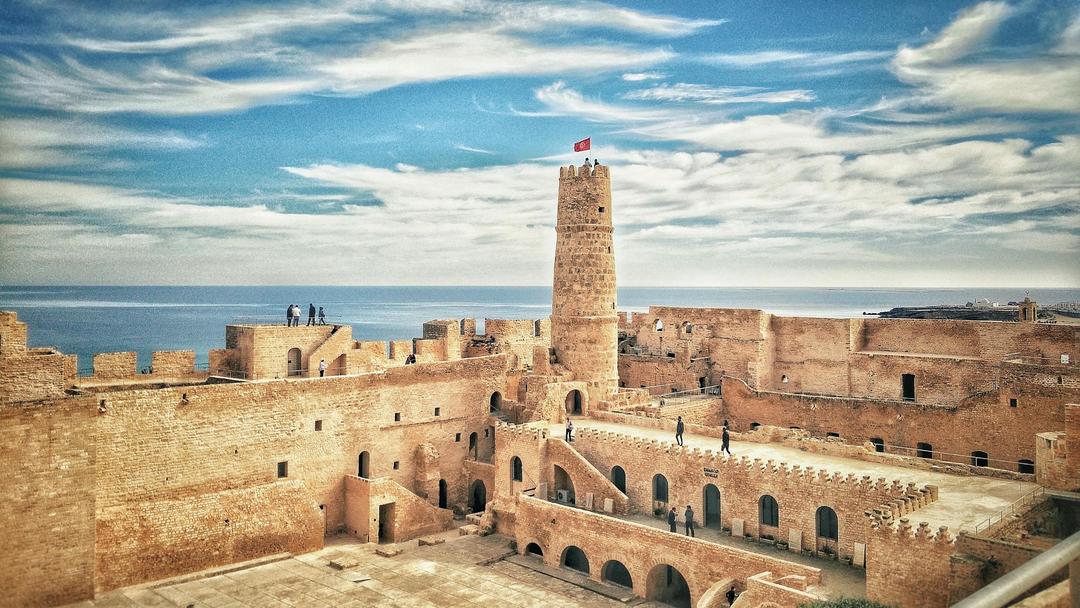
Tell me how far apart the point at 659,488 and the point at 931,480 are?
7854 mm

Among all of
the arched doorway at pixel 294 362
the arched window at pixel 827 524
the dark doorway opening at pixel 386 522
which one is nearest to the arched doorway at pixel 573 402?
the dark doorway opening at pixel 386 522

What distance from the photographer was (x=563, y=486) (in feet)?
93.6

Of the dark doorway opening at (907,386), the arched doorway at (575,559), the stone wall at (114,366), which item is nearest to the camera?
the arched doorway at (575,559)

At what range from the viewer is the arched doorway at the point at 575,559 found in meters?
25.6

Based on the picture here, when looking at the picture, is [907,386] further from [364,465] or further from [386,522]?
[364,465]

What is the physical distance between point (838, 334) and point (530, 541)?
1561 cm

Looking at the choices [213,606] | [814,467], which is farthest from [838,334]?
[213,606]

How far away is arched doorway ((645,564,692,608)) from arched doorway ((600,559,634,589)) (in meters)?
1.28

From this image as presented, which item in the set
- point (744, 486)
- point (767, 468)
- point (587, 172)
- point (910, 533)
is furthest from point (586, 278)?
point (910, 533)

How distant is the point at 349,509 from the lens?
2777 centimetres

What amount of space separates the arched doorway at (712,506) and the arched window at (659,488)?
1537 mm

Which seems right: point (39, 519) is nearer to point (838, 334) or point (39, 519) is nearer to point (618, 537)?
point (618, 537)

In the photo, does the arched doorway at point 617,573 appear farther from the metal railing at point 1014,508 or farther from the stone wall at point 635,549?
the metal railing at point 1014,508

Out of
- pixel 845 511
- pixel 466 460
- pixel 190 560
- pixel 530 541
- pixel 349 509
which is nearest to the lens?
pixel 845 511
